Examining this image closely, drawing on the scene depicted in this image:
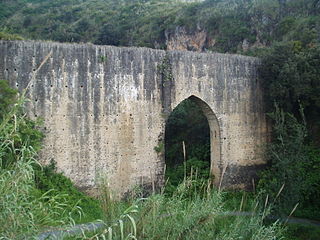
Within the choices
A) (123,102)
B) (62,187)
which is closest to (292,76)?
(123,102)

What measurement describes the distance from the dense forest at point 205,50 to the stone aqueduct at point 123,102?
608mm

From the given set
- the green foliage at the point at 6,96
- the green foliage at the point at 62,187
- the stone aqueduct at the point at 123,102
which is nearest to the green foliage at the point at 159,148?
the stone aqueduct at the point at 123,102

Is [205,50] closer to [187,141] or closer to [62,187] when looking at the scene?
[187,141]

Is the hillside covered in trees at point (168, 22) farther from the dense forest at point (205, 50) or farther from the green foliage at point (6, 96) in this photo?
the green foliage at point (6, 96)

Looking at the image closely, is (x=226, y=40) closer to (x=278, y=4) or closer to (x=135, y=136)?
(x=278, y=4)

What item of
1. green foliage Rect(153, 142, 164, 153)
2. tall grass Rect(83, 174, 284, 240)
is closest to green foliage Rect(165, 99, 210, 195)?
green foliage Rect(153, 142, 164, 153)

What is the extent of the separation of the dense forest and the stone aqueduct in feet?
1.99

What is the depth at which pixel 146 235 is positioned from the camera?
3.69 metres

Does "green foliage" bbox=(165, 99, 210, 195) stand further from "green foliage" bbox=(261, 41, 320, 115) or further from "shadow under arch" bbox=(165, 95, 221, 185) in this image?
"green foliage" bbox=(261, 41, 320, 115)

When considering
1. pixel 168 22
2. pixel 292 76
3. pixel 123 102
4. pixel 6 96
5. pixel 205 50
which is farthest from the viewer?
pixel 168 22

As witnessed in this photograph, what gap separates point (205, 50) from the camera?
2466cm

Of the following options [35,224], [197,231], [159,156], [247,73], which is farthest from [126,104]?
[35,224]

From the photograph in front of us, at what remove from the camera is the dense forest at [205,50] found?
16.2ft

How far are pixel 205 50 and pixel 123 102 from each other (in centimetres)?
1540
